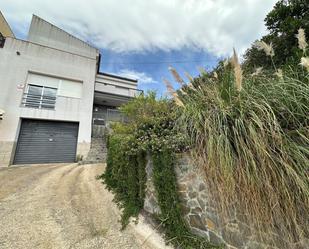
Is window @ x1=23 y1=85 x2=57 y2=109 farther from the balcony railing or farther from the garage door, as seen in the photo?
the garage door

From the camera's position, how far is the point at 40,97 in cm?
924

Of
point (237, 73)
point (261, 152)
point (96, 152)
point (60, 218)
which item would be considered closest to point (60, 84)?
point (96, 152)

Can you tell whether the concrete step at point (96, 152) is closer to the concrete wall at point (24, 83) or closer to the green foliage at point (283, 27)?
the concrete wall at point (24, 83)

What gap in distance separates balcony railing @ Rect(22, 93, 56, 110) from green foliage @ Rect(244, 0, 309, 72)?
34.4 ft

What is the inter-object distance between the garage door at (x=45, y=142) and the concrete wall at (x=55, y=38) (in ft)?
19.5

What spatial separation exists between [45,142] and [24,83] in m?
3.60

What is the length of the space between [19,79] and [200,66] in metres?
10.6

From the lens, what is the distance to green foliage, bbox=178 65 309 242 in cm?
134


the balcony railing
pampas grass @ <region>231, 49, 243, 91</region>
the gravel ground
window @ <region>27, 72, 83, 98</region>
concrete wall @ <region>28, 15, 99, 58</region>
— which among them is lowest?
the gravel ground

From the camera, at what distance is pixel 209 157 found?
5.52 ft

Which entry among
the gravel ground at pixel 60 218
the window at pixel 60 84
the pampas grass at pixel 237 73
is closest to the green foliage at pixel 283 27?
the pampas grass at pixel 237 73

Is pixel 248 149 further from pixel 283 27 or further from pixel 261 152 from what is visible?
pixel 283 27

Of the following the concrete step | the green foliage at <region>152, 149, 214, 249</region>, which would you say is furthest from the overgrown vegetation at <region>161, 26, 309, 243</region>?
the concrete step

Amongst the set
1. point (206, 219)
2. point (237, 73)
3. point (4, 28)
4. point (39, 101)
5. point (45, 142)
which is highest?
point (4, 28)
